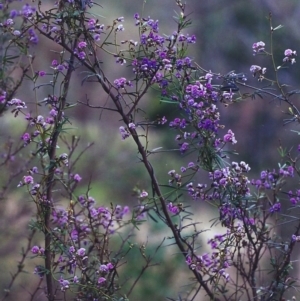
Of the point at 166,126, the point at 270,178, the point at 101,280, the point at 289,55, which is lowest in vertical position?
the point at 101,280

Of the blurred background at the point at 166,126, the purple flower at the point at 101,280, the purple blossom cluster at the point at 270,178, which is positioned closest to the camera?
the purple flower at the point at 101,280

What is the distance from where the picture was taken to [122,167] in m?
4.17

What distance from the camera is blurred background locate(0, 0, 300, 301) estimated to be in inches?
127

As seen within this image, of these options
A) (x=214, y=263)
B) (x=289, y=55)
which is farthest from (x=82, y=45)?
(x=214, y=263)

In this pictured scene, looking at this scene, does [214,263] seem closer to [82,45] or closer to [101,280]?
[101,280]

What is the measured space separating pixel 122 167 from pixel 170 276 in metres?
1.12

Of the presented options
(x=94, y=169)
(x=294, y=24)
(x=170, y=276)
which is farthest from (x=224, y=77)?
(x=94, y=169)

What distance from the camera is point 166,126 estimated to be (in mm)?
4152

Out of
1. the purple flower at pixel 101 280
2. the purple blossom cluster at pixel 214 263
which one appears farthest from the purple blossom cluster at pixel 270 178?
the purple flower at pixel 101 280

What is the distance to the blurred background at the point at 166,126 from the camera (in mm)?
3238

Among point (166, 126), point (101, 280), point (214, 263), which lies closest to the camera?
point (101, 280)

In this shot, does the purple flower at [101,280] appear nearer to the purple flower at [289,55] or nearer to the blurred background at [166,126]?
the purple flower at [289,55]

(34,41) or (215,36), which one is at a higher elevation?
(215,36)

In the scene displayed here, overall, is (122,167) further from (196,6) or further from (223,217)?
(223,217)
